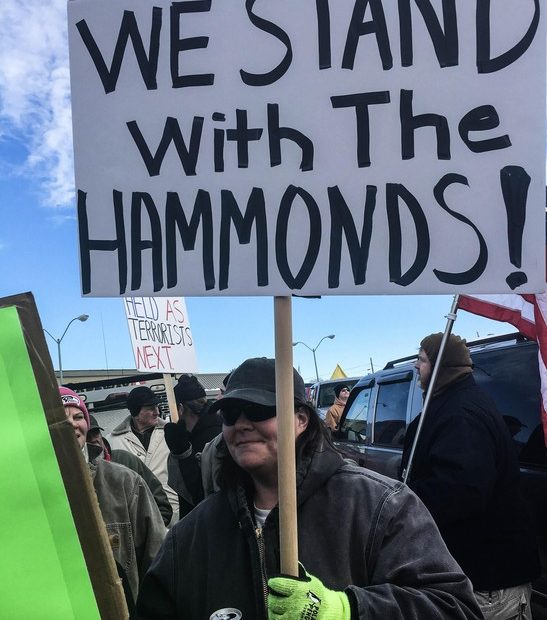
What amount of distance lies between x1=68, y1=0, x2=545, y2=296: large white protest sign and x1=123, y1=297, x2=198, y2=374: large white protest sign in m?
4.14

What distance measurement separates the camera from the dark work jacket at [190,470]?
4.24 m

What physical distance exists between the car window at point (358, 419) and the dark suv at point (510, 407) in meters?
0.48

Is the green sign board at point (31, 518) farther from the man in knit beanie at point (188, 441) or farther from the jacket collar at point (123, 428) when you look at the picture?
the jacket collar at point (123, 428)

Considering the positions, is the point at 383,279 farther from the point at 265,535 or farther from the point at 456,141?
the point at 265,535

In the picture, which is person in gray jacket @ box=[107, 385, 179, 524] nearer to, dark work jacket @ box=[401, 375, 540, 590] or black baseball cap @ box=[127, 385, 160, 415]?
black baseball cap @ box=[127, 385, 160, 415]

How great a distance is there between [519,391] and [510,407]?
116mm

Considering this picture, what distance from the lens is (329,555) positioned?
1619mm

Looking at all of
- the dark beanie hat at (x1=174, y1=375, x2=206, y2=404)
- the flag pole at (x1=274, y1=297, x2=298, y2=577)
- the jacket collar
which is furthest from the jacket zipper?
the jacket collar

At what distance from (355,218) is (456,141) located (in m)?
0.31

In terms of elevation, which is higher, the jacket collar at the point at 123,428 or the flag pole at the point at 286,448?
the flag pole at the point at 286,448

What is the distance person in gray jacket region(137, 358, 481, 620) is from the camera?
4.78 ft

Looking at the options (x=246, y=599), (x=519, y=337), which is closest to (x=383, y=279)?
(x=246, y=599)

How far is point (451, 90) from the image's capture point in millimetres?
1604

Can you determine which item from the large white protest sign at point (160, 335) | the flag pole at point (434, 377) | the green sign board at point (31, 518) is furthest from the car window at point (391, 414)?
the green sign board at point (31, 518)
